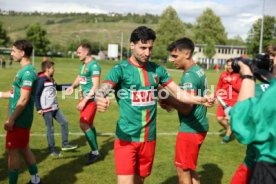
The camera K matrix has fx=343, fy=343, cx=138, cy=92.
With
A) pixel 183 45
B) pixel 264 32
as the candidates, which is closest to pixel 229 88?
pixel 183 45

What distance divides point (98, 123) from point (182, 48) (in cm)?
701

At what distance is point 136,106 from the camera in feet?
14.7

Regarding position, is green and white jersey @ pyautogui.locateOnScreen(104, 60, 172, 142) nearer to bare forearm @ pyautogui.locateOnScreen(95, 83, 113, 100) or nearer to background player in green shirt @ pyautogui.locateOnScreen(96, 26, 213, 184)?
background player in green shirt @ pyautogui.locateOnScreen(96, 26, 213, 184)

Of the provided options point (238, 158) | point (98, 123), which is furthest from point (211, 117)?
point (238, 158)

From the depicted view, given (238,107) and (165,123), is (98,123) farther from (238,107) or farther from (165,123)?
(238,107)

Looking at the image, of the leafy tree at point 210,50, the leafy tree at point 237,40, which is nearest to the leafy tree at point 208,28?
the leafy tree at point 210,50

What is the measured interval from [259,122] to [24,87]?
363cm

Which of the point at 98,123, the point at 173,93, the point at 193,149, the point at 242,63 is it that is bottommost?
the point at 98,123

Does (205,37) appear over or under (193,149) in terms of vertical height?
over

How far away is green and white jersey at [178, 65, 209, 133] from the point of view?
503 cm

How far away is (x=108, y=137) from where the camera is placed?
9727mm

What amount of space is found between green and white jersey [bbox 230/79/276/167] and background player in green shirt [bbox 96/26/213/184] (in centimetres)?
164

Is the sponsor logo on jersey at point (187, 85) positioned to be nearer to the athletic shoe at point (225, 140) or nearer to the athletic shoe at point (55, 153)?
the athletic shoe at point (55, 153)

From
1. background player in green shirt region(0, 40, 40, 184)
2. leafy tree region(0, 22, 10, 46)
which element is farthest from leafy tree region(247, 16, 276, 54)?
background player in green shirt region(0, 40, 40, 184)
